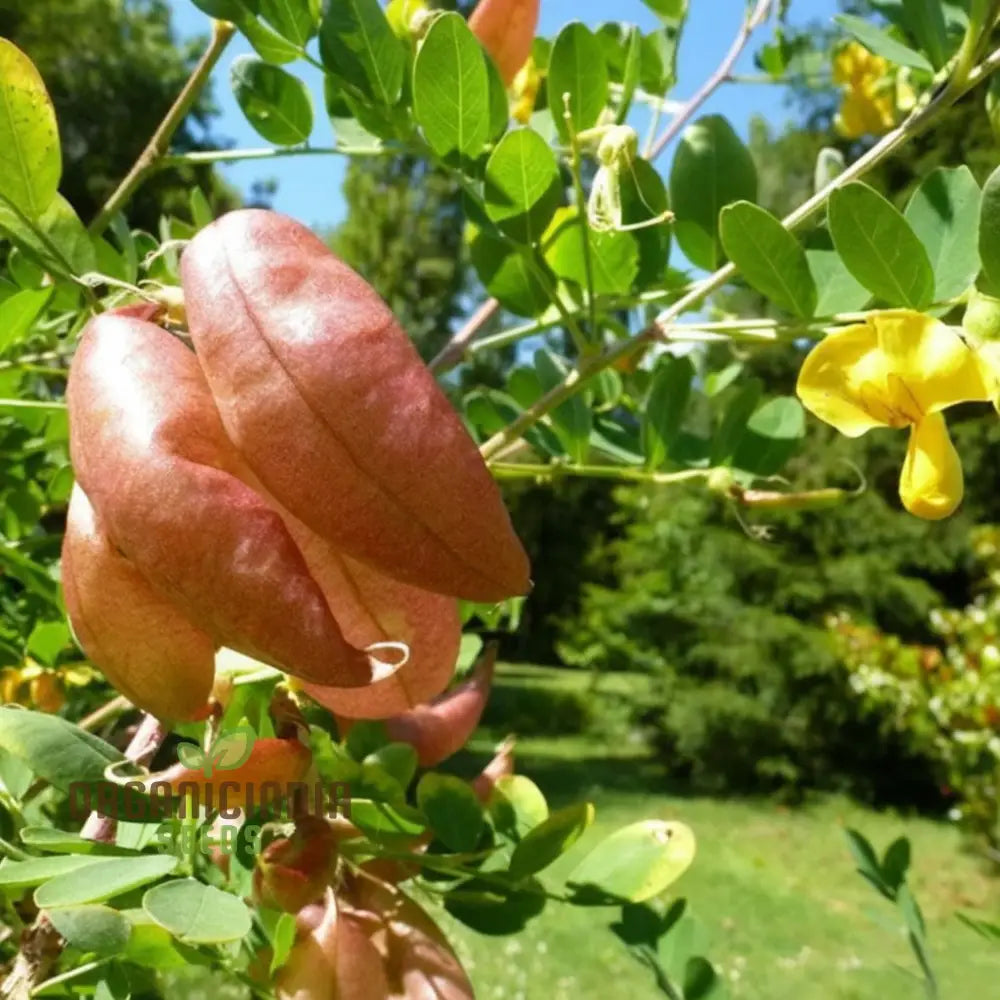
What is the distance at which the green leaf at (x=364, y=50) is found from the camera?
50 cm

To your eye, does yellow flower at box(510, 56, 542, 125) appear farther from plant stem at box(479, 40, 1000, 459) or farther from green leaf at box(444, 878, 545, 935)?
green leaf at box(444, 878, 545, 935)

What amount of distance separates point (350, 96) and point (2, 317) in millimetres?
189

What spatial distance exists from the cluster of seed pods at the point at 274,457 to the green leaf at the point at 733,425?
1.15 feet

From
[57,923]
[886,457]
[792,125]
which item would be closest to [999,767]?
[886,457]

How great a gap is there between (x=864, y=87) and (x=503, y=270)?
1.79ft

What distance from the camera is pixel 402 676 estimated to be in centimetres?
38

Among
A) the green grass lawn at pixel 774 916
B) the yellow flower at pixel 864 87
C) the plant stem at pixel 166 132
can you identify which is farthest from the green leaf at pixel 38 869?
the green grass lawn at pixel 774 916

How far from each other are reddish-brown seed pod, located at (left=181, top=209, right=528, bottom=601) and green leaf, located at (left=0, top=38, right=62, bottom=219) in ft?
0.35

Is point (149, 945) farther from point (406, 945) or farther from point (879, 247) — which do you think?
point (879, 247)

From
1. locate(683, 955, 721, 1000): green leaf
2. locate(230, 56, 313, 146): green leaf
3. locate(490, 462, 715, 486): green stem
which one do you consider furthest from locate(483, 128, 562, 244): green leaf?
locate(683, 955, 721, 1000): green leaf

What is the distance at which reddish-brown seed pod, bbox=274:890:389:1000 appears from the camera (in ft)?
1.48

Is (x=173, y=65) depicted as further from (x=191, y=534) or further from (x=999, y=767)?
(x=191, y=534)

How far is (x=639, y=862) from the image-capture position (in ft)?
1.79

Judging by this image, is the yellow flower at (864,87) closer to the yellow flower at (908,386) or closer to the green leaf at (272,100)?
the green leaf at (272,100)
